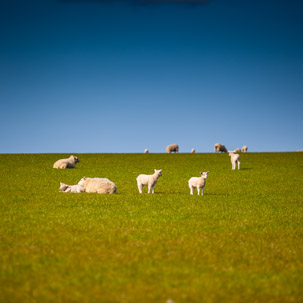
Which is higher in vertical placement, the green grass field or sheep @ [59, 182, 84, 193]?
sheep @ [59, 182, 84, 193]

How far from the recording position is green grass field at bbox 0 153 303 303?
696 cm

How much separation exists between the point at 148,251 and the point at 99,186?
46.9 ft

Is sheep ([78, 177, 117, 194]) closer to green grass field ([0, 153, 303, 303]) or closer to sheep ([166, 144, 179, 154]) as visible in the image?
green grass field ([0, 153, 303, 303])

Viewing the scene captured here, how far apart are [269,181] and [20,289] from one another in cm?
3102

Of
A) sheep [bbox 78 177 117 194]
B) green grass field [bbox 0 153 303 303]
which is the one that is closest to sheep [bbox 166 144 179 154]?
sheep [bbox 78 177 117 194]

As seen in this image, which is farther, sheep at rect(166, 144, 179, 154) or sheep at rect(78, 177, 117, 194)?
sheep at rect(166, 144, 179, 154)

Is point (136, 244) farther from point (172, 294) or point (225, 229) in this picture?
point (225, 229)

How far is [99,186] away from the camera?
2333 centimetres

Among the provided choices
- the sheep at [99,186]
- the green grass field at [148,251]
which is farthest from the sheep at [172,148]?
the green grass field at [148,251]

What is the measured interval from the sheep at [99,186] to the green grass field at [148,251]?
3180 millimetres

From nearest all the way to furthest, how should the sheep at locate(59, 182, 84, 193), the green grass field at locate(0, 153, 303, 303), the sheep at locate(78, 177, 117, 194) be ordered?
the green grass field at locate(0, 153, 303, 303) < the sheep at locate(78, 177, 117, 194) < the sheep at locate(59, 182, 84, 193)

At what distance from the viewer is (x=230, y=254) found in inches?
382

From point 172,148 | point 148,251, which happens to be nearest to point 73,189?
point 148,251

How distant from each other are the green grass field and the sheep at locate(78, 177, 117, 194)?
3.18 m
